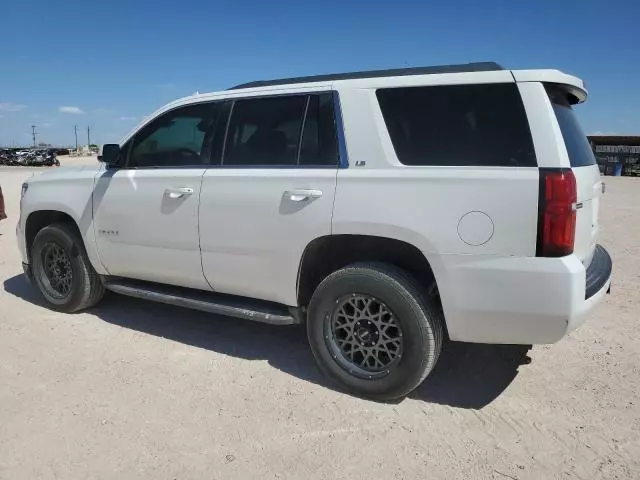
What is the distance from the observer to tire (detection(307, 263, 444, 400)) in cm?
322

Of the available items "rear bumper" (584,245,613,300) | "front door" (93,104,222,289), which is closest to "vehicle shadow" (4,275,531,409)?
"front door" (93,104,222,289)

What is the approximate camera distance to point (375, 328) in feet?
11.3

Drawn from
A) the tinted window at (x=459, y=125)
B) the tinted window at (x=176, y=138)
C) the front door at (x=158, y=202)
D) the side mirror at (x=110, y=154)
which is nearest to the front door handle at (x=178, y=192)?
the front door at (x=158, y=202)

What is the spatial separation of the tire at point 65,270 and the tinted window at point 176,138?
105 cm

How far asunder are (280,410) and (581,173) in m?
2.28

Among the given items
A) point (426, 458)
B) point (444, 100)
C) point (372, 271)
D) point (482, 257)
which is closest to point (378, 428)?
point (426, 458)

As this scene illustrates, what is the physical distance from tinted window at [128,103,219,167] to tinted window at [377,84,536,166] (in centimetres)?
152

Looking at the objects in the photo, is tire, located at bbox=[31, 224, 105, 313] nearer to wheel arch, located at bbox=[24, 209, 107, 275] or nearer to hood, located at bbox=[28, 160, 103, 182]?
wheel arch, located at bbox=[24, 209, 107, 275]

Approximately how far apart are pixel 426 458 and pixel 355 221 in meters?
1.41

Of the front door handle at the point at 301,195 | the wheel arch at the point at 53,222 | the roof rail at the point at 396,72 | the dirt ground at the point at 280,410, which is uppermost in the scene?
the roof rail at the point at 396,72

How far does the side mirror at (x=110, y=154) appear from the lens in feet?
14.7

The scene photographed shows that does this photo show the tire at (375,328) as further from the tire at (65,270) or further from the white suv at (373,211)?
the tire at (65,270)

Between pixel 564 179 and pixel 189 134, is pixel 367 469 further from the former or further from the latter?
pixel 189 134

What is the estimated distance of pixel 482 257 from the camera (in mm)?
2963
